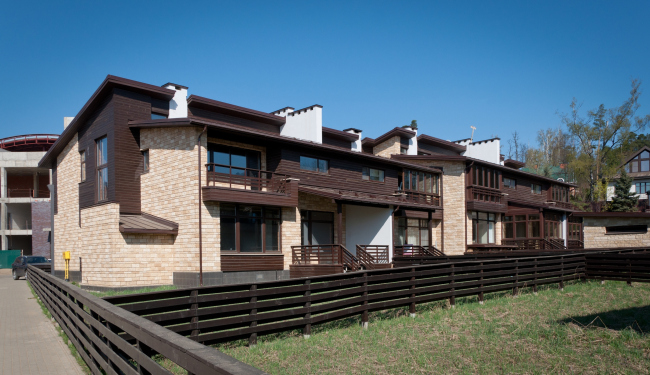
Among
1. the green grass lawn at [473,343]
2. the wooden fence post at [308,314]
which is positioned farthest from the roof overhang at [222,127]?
the wooden fence post at [308,314]

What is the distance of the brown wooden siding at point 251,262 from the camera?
20.1 m

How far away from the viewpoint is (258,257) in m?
21.2

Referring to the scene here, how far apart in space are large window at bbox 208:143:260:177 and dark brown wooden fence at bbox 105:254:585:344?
10.1 metres

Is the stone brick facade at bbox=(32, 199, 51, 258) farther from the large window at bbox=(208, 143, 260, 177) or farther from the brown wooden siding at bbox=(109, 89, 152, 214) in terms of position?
the large window at bbox=(208, 143, 260, 177)

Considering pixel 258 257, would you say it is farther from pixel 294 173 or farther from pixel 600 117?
pixel 600 117

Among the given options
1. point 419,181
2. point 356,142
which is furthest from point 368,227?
point 356,142

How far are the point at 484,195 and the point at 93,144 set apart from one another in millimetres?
23243

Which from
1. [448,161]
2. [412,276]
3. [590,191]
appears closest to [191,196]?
[412,276]

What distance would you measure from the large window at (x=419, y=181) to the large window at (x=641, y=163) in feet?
170

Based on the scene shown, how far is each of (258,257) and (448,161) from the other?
16.6m

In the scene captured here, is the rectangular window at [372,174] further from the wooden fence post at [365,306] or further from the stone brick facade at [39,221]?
the stone brick facade at [39,221]

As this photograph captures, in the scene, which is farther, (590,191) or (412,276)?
(590,191)

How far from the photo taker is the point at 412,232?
30.7 meters

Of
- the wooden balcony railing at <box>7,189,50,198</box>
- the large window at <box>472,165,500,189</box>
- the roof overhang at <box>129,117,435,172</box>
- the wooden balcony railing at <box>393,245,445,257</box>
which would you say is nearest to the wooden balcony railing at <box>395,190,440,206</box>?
the wooden balcony railing at <box>393,245,445,257</box>
